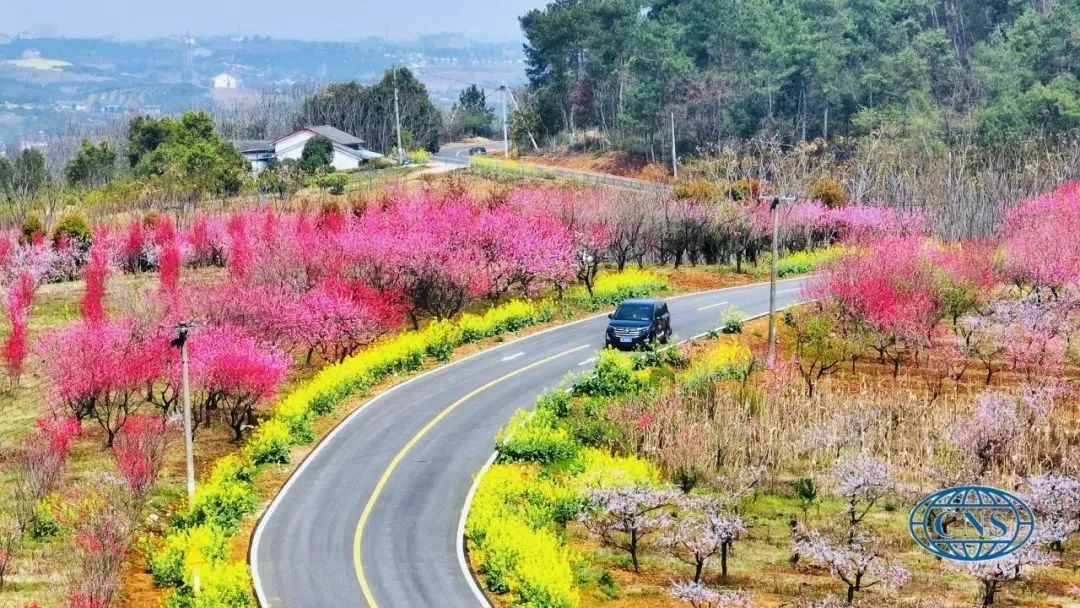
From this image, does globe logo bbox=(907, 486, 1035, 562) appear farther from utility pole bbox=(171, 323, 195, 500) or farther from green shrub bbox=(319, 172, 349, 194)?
green shrub bbox=(319, 172, 349, 194)

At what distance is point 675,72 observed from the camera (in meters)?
93.9

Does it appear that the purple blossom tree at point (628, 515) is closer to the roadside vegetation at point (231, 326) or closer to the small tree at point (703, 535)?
the small tree at point (703, 535)

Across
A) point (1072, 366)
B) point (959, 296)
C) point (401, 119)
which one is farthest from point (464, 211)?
point (401, 119)

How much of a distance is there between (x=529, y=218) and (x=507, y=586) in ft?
103

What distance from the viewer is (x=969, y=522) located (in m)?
29.2

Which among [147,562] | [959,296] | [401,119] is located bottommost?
[147,562]

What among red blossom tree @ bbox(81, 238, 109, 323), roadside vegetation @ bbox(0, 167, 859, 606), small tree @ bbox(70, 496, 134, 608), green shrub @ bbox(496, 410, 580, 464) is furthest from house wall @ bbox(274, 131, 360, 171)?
small tree @ bbox(70, 496, 134, 608)

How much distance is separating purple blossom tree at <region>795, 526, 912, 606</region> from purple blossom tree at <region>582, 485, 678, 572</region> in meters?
3.46

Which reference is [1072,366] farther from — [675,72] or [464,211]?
[675,72]

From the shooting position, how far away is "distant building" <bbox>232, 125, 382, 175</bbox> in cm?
10175

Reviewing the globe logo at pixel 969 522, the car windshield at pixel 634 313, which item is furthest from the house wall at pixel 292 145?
the globe logo at pixel 969 522

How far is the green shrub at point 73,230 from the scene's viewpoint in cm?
6384

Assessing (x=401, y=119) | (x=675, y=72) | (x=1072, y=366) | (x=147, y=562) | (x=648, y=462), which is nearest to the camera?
(x=147, y=562)

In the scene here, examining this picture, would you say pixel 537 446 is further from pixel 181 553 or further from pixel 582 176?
pixel 582 176
